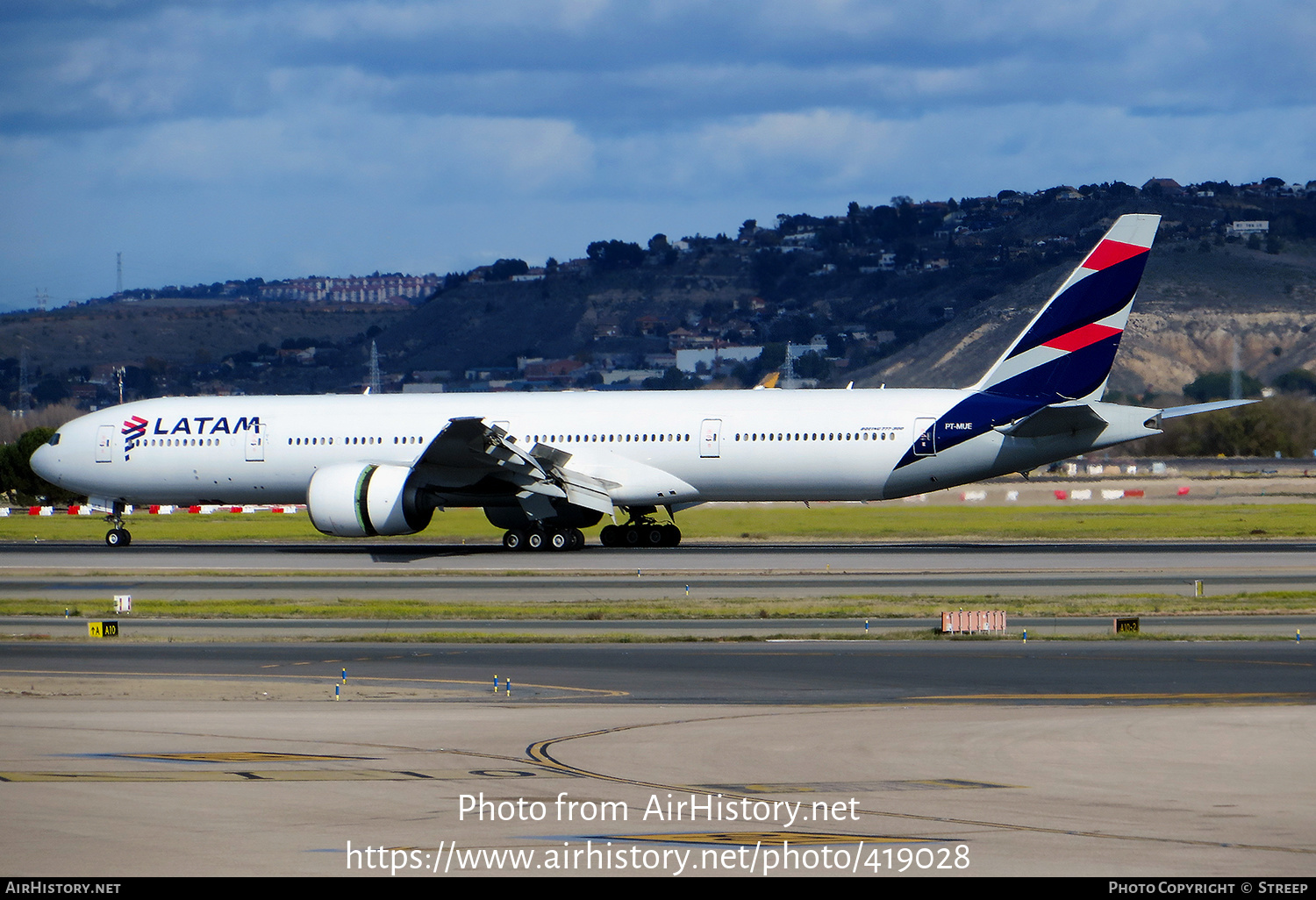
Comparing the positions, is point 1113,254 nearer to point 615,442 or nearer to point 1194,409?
point 1194,409

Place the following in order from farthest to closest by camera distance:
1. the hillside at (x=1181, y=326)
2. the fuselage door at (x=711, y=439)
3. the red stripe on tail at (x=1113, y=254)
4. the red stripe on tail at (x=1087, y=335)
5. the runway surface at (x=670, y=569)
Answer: the hillside at (x=1181, y=326) < the fuselage door at (x=711, y=439) < the red stripe on tail at (x=1113, y=254) < the red stripe on tail at (x=1087, y=335) < the runway surface at (x=670, y=569)

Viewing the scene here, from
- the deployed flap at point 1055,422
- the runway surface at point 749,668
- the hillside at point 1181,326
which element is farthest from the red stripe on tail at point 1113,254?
the hillside at point 1181,326

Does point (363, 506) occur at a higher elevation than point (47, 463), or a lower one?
lower

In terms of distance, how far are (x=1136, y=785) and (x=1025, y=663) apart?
770cm

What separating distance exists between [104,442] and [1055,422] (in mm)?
26809

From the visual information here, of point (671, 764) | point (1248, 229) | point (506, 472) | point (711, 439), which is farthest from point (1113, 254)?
point (1248, 229)

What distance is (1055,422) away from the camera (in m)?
35.1

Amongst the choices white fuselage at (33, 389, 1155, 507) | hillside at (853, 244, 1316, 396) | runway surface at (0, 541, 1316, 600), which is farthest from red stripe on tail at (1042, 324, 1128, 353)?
hillside at (853, 244, 1316, 396)

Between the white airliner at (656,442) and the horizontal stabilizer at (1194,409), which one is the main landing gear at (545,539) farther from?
the horizontal stabilizer at (1194,409)

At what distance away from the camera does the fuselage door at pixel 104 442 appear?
4166 cm

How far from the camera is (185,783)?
11008mm

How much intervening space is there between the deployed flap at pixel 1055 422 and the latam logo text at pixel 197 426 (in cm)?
2072

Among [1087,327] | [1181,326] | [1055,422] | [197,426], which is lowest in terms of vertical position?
[1055,422]

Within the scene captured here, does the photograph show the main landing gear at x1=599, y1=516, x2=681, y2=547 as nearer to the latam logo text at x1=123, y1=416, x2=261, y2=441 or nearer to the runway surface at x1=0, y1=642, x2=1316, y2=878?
the latam logo text at x1=123, y1=416, x2=261, y2=441
